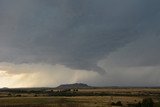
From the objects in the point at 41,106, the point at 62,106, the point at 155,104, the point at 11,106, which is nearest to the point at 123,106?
the point at 155,104

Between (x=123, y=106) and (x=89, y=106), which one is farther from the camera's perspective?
(x=123, y=106)

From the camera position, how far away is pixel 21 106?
4392 inches

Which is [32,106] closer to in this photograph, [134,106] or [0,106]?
[0,106]

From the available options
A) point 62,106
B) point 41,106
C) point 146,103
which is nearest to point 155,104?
point 146,103

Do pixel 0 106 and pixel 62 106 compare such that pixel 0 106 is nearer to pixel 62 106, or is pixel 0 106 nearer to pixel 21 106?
pixel 21 106

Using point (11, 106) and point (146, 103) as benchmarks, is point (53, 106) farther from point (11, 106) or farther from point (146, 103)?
point (146, 103)

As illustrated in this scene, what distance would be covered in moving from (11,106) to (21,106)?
3.41 m

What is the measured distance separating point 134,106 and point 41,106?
108 ft

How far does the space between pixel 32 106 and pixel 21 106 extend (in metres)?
3.87

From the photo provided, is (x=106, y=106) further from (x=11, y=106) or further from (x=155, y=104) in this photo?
(x=11, y=106)

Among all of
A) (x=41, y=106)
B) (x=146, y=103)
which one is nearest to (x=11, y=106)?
(x=41, y=106)

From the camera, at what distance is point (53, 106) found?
111438mm

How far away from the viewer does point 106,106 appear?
10975 centimetres

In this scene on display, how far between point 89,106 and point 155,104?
75.8ft
